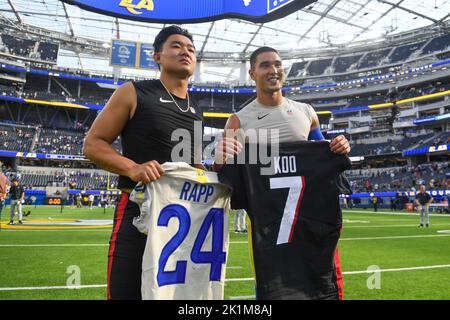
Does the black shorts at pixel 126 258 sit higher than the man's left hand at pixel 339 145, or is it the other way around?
the man's left hand at pixel 339 145

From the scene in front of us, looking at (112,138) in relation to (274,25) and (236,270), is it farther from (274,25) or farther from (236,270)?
(274,25)

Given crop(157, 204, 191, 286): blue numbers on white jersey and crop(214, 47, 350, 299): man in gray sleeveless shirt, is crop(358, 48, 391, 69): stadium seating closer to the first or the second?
crop(214, 47, 350, 299): man in gray sleeveless shirt

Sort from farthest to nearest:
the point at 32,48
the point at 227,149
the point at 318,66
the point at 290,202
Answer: the point at 318,66 → the point at 32,48 → the point at 290,202 → the point at 227,149

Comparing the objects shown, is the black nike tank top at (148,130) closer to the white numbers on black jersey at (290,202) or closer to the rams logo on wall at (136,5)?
the white numbers on black jersey at (290,202)

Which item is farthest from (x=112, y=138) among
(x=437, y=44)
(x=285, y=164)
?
(x=437, y=44)

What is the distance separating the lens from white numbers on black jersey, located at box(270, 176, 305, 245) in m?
2.04


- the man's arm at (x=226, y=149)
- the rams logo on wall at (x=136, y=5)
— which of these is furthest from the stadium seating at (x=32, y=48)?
the man's arm at (x=226, y=149)

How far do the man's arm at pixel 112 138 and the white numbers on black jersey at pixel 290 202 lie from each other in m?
0.81

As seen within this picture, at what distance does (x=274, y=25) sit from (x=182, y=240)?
1622 inches

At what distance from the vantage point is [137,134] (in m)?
1.90

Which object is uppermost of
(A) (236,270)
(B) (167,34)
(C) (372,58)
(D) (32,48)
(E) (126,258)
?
(C) (372,58)

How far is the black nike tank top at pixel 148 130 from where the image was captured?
1898 mm

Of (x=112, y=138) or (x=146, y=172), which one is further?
(x=112, y=138)

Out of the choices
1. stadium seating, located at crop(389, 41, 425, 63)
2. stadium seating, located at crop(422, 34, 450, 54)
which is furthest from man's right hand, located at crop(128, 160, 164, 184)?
stadium seating, located at crop(389, 41, 425, 63)
